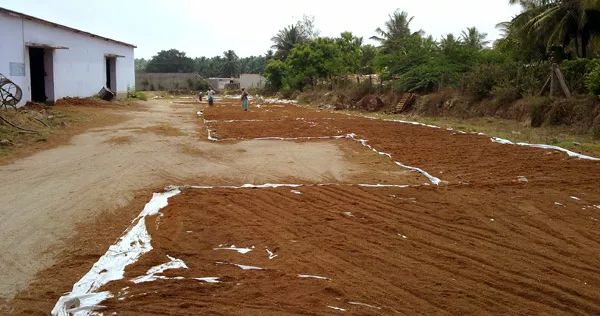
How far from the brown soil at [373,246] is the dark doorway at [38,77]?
18984 millimetres

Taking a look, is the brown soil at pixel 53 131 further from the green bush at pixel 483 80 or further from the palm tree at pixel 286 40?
the palm tree at pixel 286 40

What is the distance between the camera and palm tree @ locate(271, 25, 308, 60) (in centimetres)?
5791

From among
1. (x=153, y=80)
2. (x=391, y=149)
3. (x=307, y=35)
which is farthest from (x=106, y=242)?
(x=153, y=80)

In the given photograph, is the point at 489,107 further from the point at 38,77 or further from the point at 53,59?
the point at 38,77

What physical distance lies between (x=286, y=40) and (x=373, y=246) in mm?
55124

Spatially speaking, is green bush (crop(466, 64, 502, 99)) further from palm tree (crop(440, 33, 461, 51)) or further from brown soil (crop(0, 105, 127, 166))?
brown soil (crop(0, 105, 127, 166))

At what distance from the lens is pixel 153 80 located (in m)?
65.6

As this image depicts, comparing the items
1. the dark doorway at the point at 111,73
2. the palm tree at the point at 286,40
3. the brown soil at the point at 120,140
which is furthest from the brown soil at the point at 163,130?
the palm tree at the point at 286,40

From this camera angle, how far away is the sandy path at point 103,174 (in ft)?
17.1

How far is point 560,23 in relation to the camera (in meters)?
21.0

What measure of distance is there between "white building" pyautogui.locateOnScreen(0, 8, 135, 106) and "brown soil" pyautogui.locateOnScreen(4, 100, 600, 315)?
51.1 feet

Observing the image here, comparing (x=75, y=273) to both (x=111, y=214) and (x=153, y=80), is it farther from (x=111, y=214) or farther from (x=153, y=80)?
(x=153, y=80)

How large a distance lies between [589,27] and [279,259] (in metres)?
21.7

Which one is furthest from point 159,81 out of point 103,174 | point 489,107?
point 103,174
